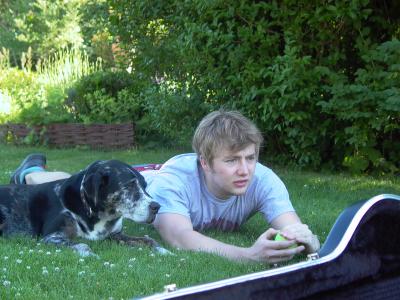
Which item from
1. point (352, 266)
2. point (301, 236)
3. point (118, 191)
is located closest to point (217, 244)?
point (301, 236)

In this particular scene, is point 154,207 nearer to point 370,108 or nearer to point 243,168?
point 243,168

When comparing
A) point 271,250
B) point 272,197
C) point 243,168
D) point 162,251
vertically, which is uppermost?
point 243,168

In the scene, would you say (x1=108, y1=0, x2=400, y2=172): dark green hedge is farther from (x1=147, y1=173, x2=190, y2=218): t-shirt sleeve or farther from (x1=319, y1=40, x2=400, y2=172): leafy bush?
(x1=147, y1=173, x2=190, y2=218): t-shirt sleeve

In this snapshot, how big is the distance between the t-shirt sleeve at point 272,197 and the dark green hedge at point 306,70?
104 inches

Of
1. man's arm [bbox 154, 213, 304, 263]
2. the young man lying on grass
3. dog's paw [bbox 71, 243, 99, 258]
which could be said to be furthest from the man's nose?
dog's paw [bbox 71, 243, 99, 258]

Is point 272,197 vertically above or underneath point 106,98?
underneath

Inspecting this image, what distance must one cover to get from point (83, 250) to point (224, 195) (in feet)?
3.19

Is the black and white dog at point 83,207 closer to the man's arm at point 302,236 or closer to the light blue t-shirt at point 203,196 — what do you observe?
the light blue t-shirt at point 203,196

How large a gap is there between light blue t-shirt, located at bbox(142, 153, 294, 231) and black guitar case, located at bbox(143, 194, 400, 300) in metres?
1.47

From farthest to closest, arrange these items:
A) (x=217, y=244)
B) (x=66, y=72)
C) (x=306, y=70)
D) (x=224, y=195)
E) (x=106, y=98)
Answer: (x=66, y=72) → (x=106, y=98) → (x=306, y=70) → (x=224, y=195) → (x=217, y=244)

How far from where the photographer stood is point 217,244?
13.7ft

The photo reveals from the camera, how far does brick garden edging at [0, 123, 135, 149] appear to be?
36.9 feet

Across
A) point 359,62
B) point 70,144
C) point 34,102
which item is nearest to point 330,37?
point 359,62

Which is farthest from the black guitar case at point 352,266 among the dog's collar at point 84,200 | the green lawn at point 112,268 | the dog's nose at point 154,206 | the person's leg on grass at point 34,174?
the person's leg on grass at point 34,174
